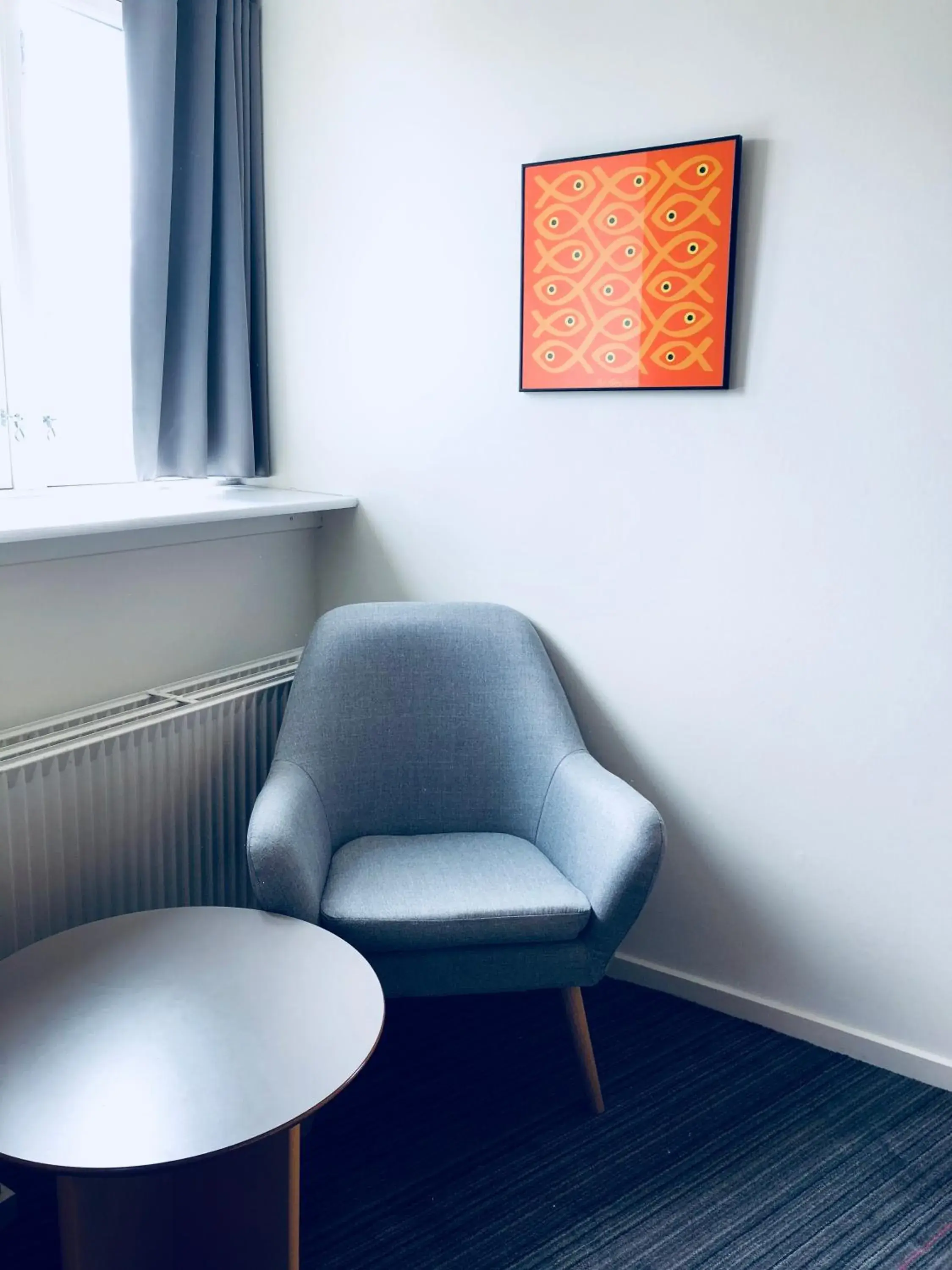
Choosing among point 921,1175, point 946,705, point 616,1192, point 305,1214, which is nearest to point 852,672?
point 946,705

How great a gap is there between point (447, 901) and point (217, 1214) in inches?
25.0

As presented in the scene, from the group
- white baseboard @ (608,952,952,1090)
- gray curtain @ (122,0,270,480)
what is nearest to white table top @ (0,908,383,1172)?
white baseboard @ (608,952,952,1090)

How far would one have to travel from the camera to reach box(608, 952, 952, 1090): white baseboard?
2182 mm

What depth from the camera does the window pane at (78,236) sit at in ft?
7.45

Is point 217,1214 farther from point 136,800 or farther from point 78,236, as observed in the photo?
point 78,236

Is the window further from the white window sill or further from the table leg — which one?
the table leg

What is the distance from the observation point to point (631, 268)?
2180mm

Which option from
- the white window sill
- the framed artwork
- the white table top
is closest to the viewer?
the white table top

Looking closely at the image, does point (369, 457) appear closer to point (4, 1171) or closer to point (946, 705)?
point (946, 705)

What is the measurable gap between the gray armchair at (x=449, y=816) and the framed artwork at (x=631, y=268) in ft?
2.00

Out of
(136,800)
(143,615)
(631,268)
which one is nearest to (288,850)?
(136,800)

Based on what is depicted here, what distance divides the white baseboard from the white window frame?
176cm

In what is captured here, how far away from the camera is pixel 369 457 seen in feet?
8.65

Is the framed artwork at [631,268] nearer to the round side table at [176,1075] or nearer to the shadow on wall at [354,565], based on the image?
the shadow on wall at [354,565]
